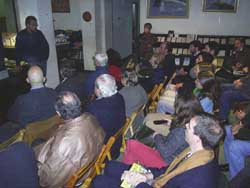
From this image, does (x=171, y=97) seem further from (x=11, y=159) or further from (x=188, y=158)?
(x=11, y=159)

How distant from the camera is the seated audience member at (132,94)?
3.15 m

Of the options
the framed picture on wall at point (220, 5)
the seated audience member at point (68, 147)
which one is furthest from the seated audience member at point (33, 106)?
the framed picture on wall at point (220, 5)

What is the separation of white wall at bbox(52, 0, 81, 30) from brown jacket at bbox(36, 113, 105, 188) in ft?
24.7

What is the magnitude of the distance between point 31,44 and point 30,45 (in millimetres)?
24

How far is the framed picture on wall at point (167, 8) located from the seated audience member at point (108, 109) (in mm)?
5324

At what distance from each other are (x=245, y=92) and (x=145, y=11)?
4375mm

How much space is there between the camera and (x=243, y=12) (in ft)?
22.7

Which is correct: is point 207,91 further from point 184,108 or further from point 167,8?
point 167,8

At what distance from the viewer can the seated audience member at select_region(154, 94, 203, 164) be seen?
89.6 inches

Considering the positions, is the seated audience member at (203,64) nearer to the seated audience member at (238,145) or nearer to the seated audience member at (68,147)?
the seated audience member at (238,145)

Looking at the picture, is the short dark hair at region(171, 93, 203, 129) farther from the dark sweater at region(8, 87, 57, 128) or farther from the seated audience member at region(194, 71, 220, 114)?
the dark sweater at region(8, 87, 57, 128)

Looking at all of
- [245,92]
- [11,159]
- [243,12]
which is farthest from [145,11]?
[11,159]

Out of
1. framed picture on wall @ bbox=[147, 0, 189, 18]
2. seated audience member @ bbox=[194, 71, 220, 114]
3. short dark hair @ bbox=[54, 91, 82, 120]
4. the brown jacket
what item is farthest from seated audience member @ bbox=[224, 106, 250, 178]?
framed picture on wall @ bbox=[147, 0, 189, 18]

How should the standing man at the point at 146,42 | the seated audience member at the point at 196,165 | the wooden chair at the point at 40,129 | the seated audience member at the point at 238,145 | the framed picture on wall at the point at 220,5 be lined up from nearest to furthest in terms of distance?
1. the seated audience member at the point at 196,165
2. the wooden chair at the point at 40,129
3. the seated audience member at the point at 238,145
4. the standing man at the point at 146,42
5. the framed picture on wall at the point at 220,5
